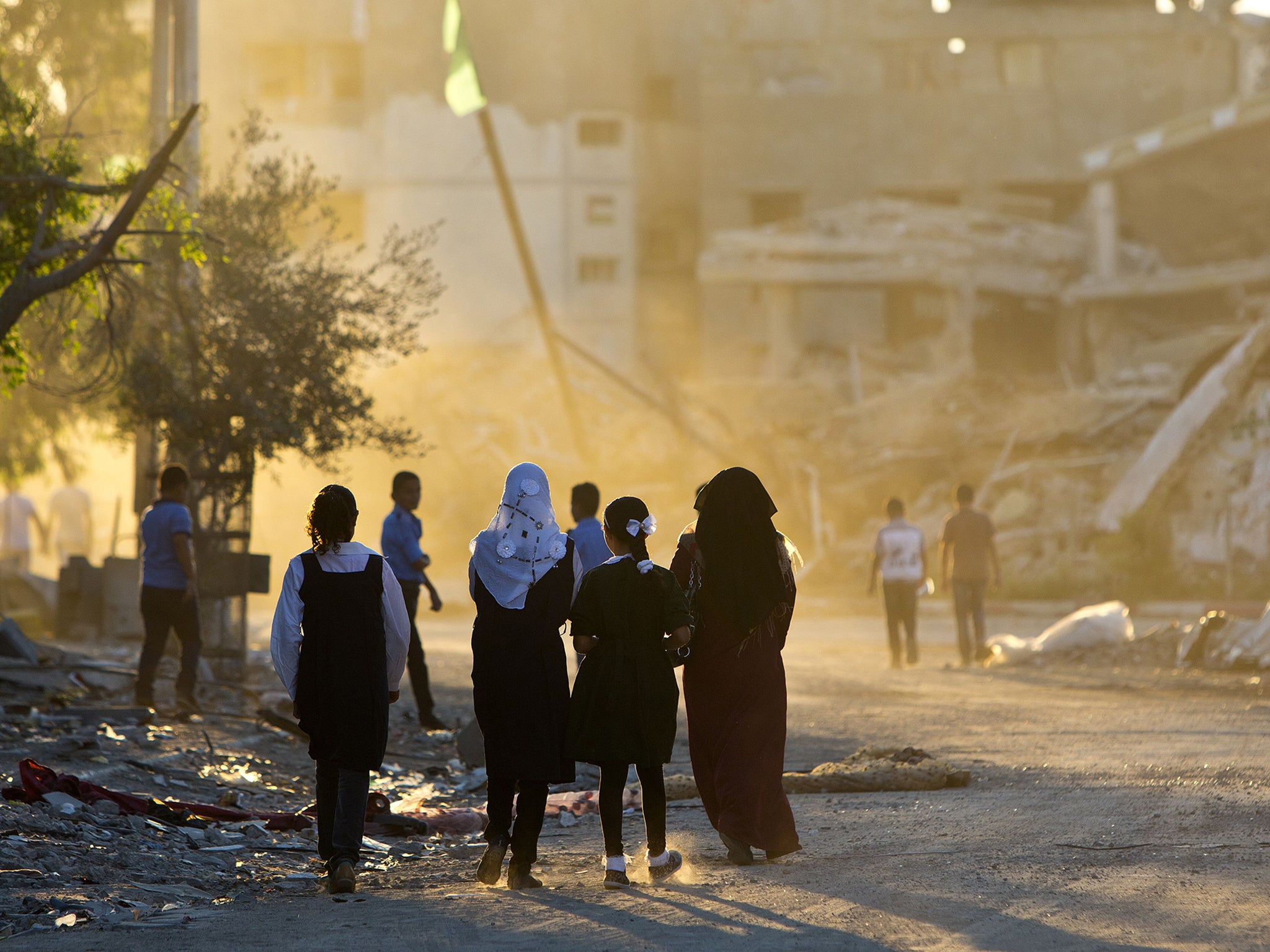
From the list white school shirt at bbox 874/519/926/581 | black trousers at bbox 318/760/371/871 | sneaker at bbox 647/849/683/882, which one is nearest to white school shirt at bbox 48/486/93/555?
white school shirt at bbox 874/519/926/581

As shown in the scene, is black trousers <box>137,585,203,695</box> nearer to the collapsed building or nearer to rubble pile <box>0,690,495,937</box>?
rubble pile <box>0,690,495,937</box>

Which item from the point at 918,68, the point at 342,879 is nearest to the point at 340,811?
the point at 342,879

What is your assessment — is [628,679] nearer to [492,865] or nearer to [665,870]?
[665,870]

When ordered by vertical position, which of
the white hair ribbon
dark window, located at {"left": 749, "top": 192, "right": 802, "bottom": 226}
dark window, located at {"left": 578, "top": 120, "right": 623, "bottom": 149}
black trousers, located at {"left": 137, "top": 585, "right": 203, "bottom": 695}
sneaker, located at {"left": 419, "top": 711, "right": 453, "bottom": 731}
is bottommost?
sneaker, located at {"left": 419, "top": 711, "right": 453, "bottom": 731}

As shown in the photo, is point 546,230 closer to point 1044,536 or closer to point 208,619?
point 1044,536

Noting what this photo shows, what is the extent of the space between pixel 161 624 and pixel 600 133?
99.3 feet

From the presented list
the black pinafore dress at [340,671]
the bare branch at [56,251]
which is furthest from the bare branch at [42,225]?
the black pinafore dress at [340,671]

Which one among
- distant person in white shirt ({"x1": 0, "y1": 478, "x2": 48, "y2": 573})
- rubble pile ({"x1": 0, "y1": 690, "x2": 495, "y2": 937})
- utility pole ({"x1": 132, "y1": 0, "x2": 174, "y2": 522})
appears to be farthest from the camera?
distant person in white shirt ({"x1": 0, "y1": 478, "x2": 48, "y2": 573})

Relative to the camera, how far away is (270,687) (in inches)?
519

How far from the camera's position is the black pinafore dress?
19.4 ft

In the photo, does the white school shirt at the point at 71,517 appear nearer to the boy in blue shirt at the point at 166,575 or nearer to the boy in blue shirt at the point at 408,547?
the boy in blue shirt at the point at 166,575

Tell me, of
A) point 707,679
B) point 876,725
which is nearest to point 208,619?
point 876,725

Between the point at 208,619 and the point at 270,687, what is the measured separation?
104 cm

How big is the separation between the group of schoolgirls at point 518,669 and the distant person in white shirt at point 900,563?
8518 millimetres
